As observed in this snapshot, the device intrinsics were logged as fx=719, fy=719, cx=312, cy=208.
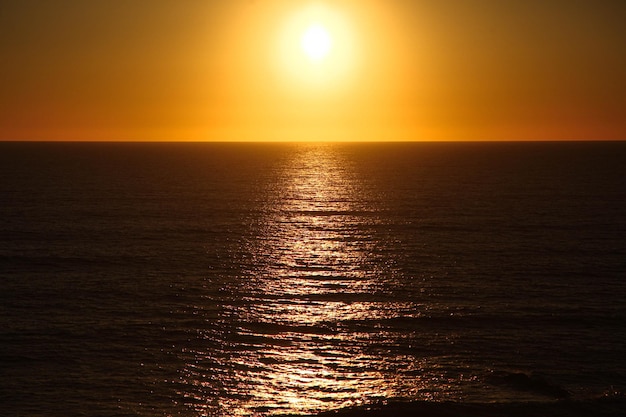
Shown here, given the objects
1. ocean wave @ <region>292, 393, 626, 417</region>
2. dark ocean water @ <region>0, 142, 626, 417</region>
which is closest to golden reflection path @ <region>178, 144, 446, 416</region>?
dark ocean water @ <region>0, 142, 626, 417</region>

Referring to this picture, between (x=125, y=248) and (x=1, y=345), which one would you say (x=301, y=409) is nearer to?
(x=1, y=345)

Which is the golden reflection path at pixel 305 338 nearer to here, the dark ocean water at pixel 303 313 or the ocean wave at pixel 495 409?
the dark ocean water at pixel 303 313

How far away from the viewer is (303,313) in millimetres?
63906

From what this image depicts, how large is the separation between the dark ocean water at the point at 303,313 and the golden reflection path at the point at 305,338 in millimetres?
194

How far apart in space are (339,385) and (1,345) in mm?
26258

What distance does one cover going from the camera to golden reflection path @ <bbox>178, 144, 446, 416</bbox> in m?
46.5

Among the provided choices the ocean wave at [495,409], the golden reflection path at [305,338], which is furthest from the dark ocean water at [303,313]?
the ocean wave at [495,409]

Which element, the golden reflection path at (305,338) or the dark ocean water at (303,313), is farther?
the dark ocean water at (303,313)

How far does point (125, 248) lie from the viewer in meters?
94.5

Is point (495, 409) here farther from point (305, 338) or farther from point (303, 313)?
point (303, 313)

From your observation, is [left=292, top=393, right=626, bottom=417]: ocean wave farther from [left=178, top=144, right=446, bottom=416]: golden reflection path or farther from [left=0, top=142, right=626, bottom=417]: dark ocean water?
[left=178, top=144, right=446, bottom=416]: golden reflection path

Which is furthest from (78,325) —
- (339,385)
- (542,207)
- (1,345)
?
(542,207)

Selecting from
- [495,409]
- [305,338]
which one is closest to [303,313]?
[305,338]

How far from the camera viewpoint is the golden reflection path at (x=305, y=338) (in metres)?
46.5
